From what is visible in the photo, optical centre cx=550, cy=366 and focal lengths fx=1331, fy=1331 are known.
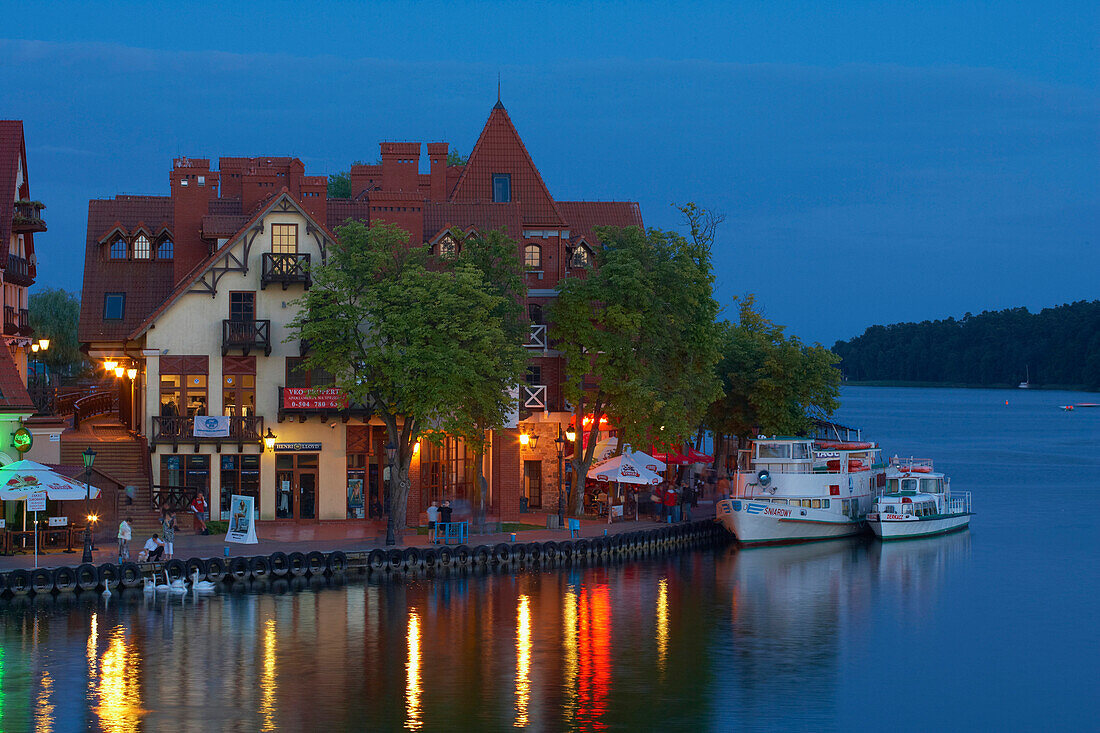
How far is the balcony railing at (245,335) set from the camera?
58.7 meters

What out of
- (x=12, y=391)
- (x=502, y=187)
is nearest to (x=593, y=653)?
(x=12, y=391)

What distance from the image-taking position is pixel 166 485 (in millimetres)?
58000

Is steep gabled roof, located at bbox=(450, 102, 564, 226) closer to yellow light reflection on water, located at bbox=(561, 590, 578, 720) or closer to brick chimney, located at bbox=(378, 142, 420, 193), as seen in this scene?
brick chimney, located at bbox=(378, 142, 420, 193)

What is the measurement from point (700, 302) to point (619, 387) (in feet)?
22.8

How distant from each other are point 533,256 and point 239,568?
24457 mm

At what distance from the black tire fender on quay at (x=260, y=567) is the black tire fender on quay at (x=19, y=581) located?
7.93 m

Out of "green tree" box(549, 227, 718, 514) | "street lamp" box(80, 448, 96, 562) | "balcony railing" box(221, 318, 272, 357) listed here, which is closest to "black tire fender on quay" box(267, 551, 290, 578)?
"street lamp" box(80, 448, 96, 562)

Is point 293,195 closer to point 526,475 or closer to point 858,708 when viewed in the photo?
point 526,475

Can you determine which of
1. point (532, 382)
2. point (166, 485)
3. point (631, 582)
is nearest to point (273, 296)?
point (166, 485)

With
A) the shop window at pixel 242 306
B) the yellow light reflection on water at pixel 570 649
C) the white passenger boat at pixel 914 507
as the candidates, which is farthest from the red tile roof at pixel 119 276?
the white passenger boat at pixel 914 507

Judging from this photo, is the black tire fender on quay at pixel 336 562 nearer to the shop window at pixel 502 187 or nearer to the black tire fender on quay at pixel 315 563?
the black tire fender on quay at pixel 315 563

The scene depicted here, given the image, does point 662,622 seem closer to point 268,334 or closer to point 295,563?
point 295,563

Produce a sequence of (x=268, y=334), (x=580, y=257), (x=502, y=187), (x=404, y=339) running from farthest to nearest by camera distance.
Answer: (x=502, y=187)
(x=580, y=257)
(x=268, y=334)
(x=404, y=339)

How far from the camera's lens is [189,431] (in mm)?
58125
